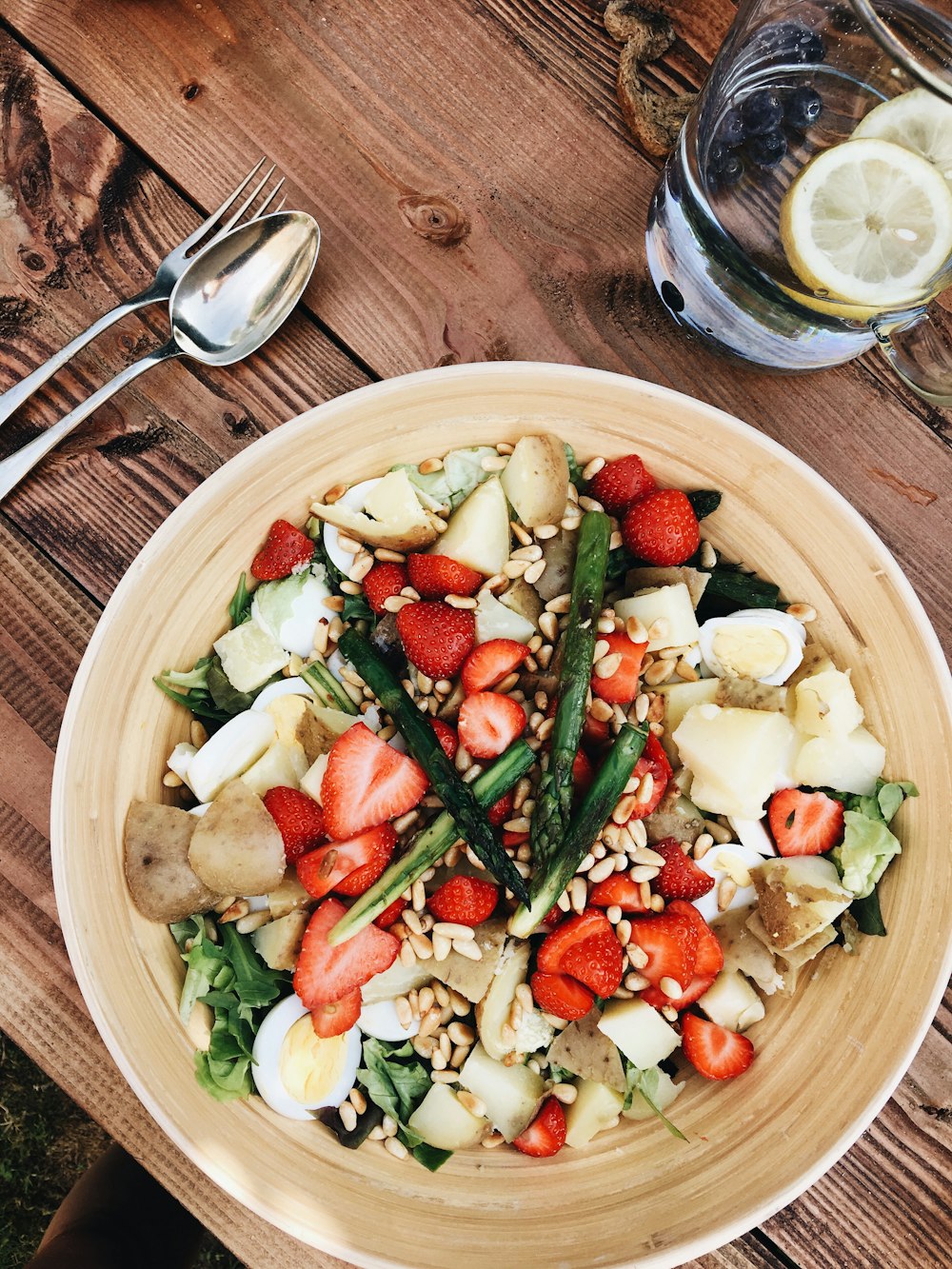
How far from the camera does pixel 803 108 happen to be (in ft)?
6.30

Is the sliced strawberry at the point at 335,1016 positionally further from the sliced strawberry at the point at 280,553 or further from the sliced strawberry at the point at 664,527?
the sliced strawberry at the point at 664,527

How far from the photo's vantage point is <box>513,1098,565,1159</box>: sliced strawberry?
6.25 feet

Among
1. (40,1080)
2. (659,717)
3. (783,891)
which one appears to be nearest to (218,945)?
(659,717)

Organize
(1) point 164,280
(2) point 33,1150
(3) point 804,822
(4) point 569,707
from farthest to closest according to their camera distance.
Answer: (2) point 33,1150 < (1) point 164,280 < (3) point 804,822 < (4) point 569,707

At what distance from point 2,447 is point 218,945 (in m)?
1.22

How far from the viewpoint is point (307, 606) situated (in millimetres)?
1957

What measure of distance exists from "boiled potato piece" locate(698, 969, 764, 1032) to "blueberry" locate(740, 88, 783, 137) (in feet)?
5.89

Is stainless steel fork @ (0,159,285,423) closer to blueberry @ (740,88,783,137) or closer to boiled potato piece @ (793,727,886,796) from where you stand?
blueberry @ (740,88,783,137)

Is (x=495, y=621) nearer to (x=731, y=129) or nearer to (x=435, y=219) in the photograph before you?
(x=435, y=219)

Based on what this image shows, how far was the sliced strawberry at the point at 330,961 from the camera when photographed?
181 cm

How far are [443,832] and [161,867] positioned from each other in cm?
56

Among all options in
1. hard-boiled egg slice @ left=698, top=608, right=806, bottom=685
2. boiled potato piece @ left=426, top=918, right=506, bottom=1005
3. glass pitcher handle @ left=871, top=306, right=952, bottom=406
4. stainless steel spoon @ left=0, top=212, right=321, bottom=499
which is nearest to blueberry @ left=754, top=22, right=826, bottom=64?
glass pitcher handle @ left=871, top=306, right=952, bottom=406

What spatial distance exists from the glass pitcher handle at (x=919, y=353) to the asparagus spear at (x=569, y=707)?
682 millimetres

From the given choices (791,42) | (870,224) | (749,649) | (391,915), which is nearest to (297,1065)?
(391,915)
